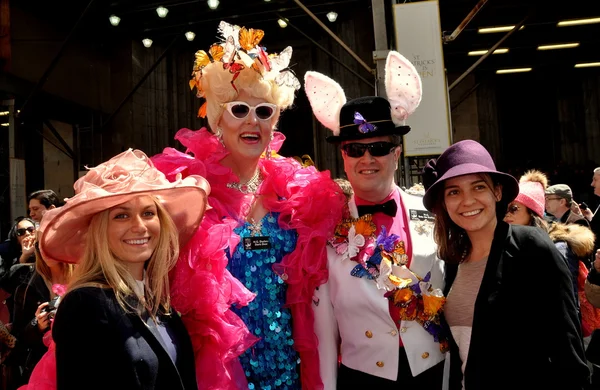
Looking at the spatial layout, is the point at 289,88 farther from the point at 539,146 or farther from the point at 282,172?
the point at 539,146

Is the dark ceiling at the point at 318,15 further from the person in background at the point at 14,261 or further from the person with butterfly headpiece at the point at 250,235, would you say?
the person with butterfly headpiece at the point at 250,235

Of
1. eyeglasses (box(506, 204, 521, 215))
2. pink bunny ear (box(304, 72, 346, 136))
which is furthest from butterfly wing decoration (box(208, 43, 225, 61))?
eyeglasses (box(506, 204, 521, 215))

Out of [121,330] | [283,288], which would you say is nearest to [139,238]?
[121,330]

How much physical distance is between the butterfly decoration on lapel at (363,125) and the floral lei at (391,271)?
44 cm

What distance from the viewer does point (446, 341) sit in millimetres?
2465

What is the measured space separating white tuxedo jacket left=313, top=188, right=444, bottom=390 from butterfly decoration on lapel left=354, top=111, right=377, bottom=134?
62 centimetres

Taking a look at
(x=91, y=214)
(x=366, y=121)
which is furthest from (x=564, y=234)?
(x=91, y=214)

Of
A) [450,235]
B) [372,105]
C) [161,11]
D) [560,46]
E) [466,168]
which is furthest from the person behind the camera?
[560,46]

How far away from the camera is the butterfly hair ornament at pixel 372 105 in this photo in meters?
2.62

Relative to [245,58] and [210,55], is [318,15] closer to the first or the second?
[210,55]

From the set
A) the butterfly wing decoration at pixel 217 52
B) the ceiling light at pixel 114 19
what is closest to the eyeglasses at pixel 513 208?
the butterfly wing decoration at pixel 217 52

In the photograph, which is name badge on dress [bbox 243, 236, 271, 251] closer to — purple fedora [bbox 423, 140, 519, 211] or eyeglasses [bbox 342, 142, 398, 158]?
eyeglasses [bbox 342, 142, 398, 158]

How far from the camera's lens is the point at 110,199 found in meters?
1.79

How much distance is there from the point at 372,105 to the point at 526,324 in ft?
4.23
